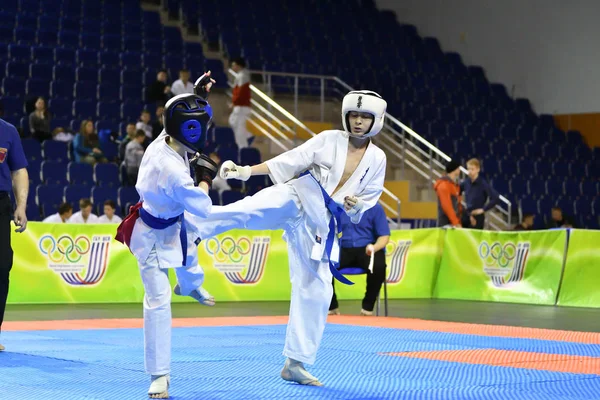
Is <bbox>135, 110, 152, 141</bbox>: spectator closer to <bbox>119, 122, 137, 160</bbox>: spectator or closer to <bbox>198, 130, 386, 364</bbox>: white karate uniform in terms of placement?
<bbox>119, 122, 137, 160</bbox>: spectator

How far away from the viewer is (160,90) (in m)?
16.6

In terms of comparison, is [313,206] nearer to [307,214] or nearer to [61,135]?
[307,214]

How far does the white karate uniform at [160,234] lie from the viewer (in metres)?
4.74

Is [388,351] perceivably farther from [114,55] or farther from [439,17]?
[439,17]

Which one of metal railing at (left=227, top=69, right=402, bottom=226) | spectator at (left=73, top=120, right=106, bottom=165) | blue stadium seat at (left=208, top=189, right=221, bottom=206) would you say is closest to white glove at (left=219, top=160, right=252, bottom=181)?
blue stadium seat at (left=208, top=189, right=221, bottom=206)

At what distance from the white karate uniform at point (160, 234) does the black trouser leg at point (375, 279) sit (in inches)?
226

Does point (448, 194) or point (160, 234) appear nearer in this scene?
point (160, 234)

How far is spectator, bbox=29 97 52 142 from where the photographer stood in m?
14.8

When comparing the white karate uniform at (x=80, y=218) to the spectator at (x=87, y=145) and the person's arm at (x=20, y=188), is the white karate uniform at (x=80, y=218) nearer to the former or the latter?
the spectator at (x=87, y=145)

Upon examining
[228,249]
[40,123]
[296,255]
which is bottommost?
[228,249]

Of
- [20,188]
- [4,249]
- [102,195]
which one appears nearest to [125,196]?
[102,195]

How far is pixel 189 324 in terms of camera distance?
30.5ft

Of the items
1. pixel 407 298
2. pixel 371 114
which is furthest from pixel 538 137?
pixel 371 114

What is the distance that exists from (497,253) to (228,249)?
3.88 metres
